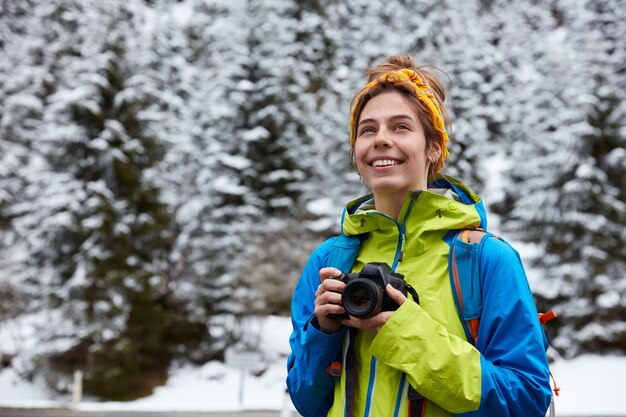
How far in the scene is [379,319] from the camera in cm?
144

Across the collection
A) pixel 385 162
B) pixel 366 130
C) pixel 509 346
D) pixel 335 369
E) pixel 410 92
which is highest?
pixel 410 92

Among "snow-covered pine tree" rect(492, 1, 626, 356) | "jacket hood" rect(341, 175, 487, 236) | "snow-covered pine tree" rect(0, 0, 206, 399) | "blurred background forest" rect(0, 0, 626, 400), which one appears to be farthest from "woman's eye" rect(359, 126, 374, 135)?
"snow-covered pine tree" rect(492, 1, 626, 356)

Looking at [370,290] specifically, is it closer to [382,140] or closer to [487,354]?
[487,354]

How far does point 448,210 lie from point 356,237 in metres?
0.35

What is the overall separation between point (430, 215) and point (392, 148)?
0.26 meters

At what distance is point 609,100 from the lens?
18.1 metres

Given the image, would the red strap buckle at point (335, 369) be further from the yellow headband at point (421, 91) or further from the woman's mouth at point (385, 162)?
the yellow headband at point (421, 91)

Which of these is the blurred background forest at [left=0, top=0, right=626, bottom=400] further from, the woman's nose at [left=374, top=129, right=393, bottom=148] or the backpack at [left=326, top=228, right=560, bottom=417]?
the backpack at [left=326, top=228, right=560, bottom=417]

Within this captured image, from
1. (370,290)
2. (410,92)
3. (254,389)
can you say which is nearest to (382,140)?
(410,92)

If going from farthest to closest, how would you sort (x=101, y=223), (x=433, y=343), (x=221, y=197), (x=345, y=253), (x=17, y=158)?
(x=17, y=158)
(x=221, y=197)
(x=101, y=223)
(x=345, y=253)
(x=433, y=343)

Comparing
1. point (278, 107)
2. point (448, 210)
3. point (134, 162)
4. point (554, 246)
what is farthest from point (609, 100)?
point (448, 210)

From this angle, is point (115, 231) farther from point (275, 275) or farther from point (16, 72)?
point (16, 72)

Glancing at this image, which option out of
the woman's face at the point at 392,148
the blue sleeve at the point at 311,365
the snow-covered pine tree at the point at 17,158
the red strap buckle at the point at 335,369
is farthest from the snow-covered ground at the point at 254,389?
the woman's face at the point at 392,148

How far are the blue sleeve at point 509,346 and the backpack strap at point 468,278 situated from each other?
0.02 m
